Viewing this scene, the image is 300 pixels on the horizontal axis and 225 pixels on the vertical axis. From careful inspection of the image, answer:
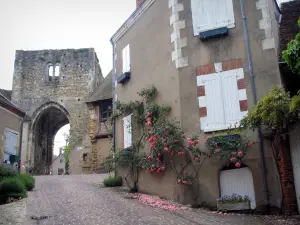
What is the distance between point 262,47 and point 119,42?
19.5 ft

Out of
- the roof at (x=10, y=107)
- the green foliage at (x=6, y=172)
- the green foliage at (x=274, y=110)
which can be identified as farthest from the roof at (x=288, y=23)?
the roof at (x=10, y=107)

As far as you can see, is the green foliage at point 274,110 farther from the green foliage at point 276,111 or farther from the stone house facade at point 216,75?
the stone house facade at point 216,75

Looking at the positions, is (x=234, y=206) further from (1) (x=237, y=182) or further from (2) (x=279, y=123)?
(2) (x=279, y=123)

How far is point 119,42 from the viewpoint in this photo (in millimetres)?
12781

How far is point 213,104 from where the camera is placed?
862cm

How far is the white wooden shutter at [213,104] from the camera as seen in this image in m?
8.46

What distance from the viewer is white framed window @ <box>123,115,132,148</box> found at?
1090cm

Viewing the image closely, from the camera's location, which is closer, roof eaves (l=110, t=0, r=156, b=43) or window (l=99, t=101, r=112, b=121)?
roof eaves (l=110, t=0, r=156, b=43)

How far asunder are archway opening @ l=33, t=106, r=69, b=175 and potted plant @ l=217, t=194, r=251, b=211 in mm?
19616

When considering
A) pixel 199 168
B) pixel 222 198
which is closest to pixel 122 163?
pixel 199 168

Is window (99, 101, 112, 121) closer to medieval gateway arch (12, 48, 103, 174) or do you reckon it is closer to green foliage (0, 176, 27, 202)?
medieval gateway arch (12, 48, 103, 174)

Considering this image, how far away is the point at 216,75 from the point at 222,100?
70cm

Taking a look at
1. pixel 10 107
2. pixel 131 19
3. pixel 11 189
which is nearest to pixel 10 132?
pixel 10 107

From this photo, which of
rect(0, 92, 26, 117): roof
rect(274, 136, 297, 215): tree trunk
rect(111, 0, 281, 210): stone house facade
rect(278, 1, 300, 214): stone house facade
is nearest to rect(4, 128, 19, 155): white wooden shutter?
rect(0, 92, 26, 117): roof
